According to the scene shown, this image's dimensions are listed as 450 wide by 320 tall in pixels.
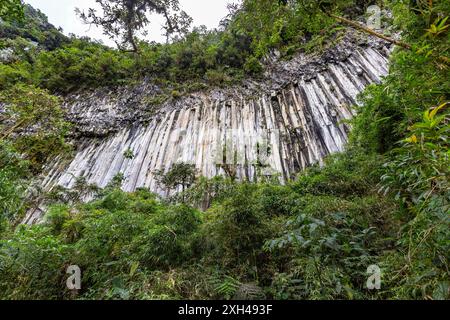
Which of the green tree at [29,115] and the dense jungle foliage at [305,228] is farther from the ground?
the green tree at [29,115]

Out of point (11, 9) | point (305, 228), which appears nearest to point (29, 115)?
point (11, 9)

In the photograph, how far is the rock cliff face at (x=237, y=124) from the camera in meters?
9.20

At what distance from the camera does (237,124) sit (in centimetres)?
1067

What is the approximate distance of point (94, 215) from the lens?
179 inches

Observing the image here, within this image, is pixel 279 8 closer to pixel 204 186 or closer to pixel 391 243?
pixel 391 243

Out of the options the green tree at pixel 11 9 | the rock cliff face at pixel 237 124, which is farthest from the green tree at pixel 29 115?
the green tree at pixel 11 9

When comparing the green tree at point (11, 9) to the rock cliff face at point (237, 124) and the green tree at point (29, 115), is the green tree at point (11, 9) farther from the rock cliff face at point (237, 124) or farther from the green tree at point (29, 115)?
the rock cliff face at point (237, 124)

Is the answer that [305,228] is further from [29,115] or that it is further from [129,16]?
[129,16]

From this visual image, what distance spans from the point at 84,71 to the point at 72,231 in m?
12.6

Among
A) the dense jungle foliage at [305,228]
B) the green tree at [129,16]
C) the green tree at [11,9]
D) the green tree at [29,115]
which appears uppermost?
the green tree at [129,16]

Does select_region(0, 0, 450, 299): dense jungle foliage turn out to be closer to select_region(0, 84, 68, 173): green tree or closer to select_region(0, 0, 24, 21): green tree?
select_region(0, 0, 24, 21): green tree

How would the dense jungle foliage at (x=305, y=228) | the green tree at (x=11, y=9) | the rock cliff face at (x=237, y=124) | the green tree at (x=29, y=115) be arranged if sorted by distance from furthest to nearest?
the rock cliff face at (x=237, y=124), the green tree at (x=29, y=115), the green tree at (x=11, y=9), the dense jungle foliage at (x=305, y=228)
